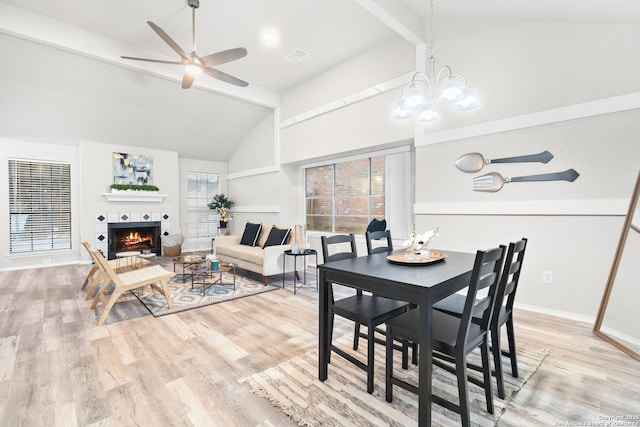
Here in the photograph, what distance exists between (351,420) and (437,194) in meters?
2.92

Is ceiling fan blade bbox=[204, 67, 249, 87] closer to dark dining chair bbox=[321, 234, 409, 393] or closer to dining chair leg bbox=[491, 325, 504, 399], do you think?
dark dining chair bbox=[321, 234, 409, 393]

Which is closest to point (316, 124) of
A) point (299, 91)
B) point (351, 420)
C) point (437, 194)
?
point (299, 91)

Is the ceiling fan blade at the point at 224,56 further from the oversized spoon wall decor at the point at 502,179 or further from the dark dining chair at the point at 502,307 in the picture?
the dark dining chair at the point at 502,307

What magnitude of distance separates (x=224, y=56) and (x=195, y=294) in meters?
3.01

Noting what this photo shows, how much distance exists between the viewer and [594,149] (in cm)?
274

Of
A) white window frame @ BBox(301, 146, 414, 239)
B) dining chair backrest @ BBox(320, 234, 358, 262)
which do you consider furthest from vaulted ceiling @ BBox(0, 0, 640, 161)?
dining chair backrest @ BBox(320, 234, 358, 262)

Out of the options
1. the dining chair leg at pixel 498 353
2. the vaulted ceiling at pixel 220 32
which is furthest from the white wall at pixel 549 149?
the dining chair leg at pixel 498 353

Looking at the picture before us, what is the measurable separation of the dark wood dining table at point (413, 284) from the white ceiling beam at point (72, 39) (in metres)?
4.69

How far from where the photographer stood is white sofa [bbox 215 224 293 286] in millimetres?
4379

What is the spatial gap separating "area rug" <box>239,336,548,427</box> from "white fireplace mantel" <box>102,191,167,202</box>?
6040 millimetres

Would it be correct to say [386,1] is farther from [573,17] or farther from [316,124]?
[316,124]

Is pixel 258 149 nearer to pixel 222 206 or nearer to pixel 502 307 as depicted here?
pixel 222 206

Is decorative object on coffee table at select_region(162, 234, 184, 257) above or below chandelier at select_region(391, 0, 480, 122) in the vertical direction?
below

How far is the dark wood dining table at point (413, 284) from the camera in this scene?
145 centimetres
